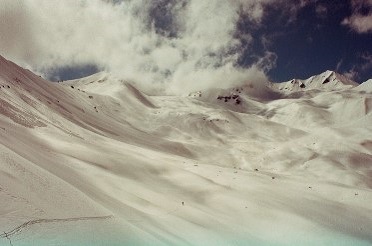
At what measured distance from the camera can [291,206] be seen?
19.4 metres

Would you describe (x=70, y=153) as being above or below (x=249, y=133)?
above

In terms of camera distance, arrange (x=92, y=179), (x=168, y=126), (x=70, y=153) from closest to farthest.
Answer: (x=92, y=179), (x=70, y=153), (x=168, y=126)

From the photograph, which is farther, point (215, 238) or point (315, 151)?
point (315, 151)

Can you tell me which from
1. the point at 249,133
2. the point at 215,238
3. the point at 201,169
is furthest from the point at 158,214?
the point at 249,133

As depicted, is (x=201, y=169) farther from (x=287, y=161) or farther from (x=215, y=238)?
(x=287, y=161)

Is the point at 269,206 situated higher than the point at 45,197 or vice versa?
the point at 45,197

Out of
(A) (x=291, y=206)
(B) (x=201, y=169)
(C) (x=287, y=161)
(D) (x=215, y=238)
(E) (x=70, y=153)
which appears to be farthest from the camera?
(C) (x=287, y=161)

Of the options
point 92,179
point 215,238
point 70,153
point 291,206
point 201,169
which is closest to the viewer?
point 215,238

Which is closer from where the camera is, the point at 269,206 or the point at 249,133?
the point at 269,206

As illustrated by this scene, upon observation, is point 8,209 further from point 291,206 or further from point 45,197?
point 291,206

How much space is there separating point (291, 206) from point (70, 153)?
8796 mm

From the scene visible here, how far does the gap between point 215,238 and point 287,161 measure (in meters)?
32.4

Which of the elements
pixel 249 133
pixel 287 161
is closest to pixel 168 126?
pixel 249 133

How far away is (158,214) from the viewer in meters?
14.3
